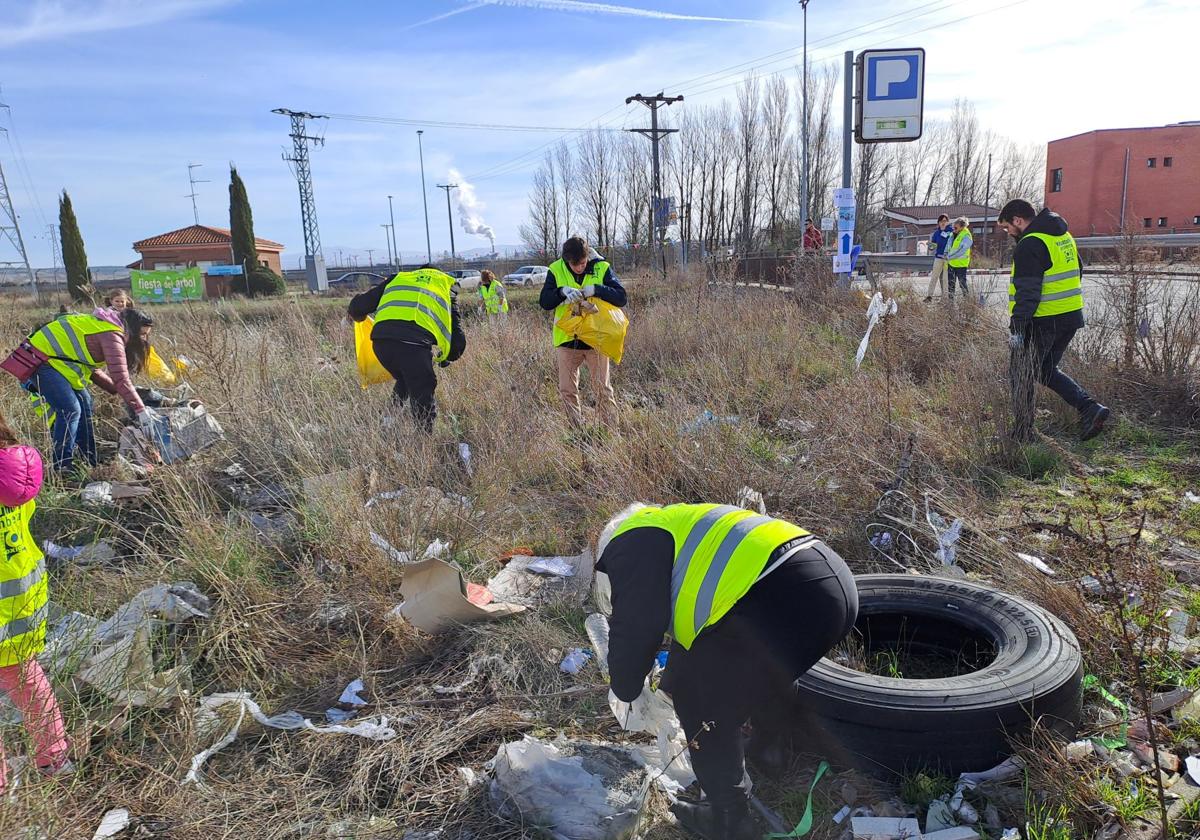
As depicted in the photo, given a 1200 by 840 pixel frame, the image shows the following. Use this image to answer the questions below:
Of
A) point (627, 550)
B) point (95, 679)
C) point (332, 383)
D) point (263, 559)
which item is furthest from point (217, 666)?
point (332, 383)

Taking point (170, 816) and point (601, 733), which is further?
point (601, 733)

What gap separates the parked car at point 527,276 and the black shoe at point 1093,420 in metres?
22.7

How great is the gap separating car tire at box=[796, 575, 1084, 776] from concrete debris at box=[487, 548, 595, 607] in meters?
1.46

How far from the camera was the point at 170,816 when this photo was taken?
2.37 meters

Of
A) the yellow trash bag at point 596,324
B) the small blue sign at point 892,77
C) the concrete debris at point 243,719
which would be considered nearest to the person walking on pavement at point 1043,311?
the yellow trash bag at point 596,324

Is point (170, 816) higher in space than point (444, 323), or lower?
lower

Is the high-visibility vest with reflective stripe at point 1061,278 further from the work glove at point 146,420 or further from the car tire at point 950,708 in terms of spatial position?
the work glove at point 146,420

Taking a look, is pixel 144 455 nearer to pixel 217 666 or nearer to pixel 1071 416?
pixel 217 666

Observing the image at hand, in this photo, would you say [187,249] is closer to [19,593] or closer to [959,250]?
[959,250]

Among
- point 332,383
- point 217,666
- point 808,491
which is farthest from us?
point 332,383

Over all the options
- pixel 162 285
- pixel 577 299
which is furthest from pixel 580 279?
pixel 162 285

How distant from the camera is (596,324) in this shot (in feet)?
19.4

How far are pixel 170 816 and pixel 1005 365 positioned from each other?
5.99 meters

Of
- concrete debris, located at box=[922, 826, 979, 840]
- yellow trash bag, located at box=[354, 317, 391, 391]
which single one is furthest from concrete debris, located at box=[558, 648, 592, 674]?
yellow trash bag, located at box=[354, 317, 391, 391]
